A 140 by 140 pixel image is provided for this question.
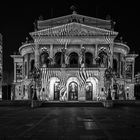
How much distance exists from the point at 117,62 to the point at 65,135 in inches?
2624

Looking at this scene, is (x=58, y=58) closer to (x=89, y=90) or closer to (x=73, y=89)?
(x=73, y=89)

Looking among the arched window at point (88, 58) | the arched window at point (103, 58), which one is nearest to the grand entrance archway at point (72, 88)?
the arched window at point (88, 58)

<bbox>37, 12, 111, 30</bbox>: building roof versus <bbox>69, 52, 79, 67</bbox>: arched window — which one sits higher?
<bbox>37, 12, 111, 30</bbox>: building roof

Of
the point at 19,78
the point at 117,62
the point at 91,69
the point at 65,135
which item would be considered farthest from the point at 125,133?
the point at 19,78

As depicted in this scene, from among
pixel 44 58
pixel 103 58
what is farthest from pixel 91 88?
pixel 44 58

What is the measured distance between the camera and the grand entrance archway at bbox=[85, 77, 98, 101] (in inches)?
2918

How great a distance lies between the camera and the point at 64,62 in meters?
74.0

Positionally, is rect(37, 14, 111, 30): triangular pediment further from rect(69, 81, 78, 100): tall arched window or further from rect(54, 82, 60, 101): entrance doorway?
rect(69, 81, 78, 100): tall arched window

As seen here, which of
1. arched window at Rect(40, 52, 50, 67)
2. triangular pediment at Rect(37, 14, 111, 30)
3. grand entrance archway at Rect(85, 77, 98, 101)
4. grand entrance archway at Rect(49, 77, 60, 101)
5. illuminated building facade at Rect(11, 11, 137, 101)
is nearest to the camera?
illuminated building facade at Rect(11, 11, 137, 101)

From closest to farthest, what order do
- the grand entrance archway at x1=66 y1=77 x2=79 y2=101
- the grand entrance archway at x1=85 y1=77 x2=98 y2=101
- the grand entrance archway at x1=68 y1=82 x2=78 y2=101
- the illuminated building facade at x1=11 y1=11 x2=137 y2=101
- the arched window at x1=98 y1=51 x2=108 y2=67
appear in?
the illuminated building facade at x1=11 y1=11 x2=137 y2=101 < the grand entrance archway at x1=85 y1=77 x2=98 y2=101 < the grand entrance archway at x1=66 y1=77 x2=79 y2=101 < the grand entrance archway at x1=68 y1=82 x2=78 y2=101 < the arched window at x1=98 y1=51 x2=108 y2=67

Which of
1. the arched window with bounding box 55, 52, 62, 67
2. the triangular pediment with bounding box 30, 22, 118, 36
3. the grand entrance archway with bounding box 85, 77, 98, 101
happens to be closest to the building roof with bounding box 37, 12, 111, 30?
the triangular pediment with bounding box 30, 22, 118, 36

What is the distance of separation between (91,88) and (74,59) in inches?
326

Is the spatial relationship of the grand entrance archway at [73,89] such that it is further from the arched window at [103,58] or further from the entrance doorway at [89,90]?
the arched window at [103,58]

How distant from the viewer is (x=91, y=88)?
75625mm
